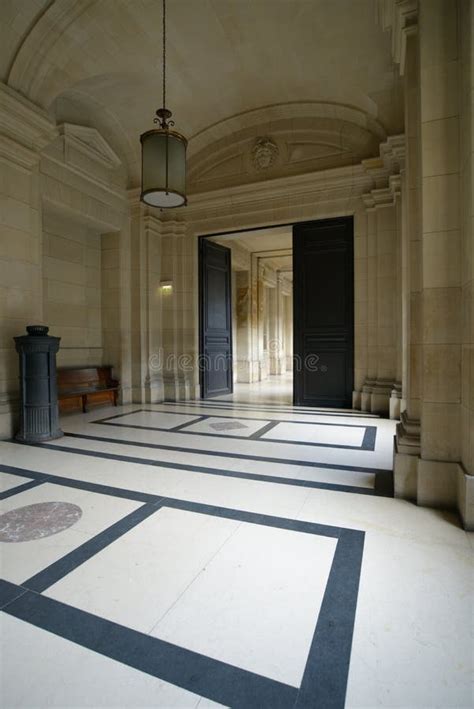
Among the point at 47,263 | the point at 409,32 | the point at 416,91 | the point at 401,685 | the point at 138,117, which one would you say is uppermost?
the point at 138,117

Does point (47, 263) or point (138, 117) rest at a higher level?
point (138, 117)

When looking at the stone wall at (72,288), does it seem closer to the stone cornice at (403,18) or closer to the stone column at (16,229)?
the stone column at (16,229)

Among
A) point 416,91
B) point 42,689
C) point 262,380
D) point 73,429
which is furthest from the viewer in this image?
point 262,380

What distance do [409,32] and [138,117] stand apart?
19.1ft

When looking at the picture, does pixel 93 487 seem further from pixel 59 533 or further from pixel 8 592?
pixel 8 592

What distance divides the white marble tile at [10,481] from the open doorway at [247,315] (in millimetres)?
5702

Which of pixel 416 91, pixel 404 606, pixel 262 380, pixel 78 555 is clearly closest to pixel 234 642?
pixel 404 606

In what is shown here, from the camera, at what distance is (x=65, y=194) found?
6848 mm

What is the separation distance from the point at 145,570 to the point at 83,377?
612 cm

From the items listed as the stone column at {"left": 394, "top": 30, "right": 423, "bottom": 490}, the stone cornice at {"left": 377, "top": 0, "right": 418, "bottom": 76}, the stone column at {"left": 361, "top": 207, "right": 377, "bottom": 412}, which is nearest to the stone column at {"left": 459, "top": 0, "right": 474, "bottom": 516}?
the stone column at {"left": 394, "top": 30, "right": 423, "bottom": 490}

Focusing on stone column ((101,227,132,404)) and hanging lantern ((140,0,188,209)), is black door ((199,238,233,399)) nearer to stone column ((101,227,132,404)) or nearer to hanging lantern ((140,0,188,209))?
stone column ((101,227,132,404))

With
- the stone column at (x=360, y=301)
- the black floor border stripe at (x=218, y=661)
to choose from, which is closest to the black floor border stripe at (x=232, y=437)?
the stone column at (x=360, y=301)

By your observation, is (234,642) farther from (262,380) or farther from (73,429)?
(262,380)

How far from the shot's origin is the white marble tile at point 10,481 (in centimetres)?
329
